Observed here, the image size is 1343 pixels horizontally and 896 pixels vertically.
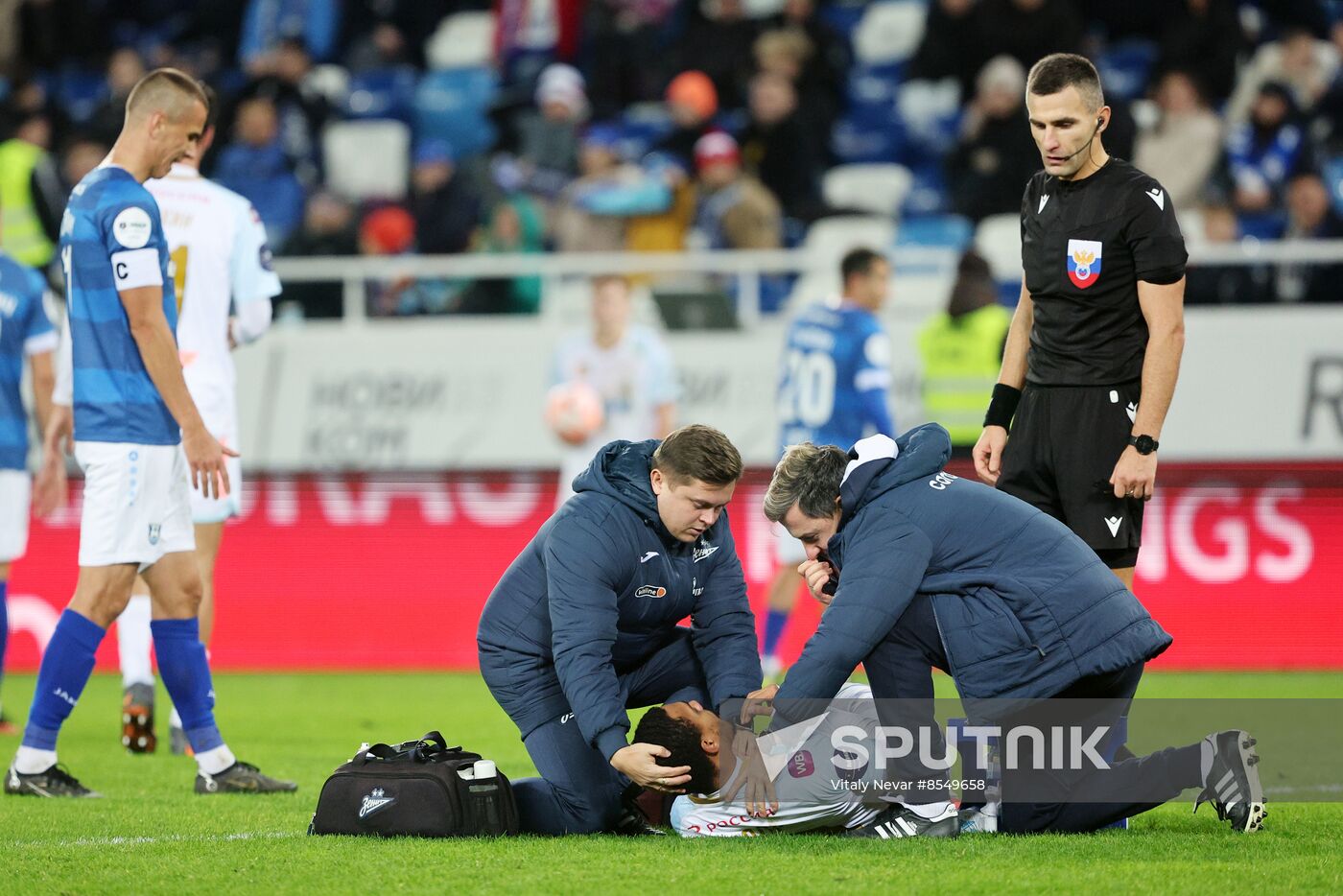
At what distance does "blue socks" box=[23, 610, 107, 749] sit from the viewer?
20.1 feet

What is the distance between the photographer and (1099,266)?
18.8ft

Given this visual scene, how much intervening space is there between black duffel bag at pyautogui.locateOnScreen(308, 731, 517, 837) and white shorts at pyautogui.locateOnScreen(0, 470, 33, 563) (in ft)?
13.0

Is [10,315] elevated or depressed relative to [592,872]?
elevated

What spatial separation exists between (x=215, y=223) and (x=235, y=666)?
15.1ft

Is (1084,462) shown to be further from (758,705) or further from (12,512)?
(12,512)

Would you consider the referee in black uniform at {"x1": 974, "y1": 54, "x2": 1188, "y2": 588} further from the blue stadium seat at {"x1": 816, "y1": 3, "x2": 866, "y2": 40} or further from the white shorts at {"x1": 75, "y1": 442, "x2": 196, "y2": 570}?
the blue stadium seat at {"x1": 816, "y1": 3, "x2": 866, "y2": 40}

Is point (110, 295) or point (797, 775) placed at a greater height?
point (110, 295)

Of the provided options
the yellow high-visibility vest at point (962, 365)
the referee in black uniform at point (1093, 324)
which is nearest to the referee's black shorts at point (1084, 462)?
the referee in black uniform at point (1093, 324)

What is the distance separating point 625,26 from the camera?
55.9ft

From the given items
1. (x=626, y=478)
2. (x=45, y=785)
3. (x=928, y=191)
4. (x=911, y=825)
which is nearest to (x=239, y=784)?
(x=45, y=785)

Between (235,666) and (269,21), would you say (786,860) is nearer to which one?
(235,666)

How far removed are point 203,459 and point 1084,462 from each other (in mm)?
2967

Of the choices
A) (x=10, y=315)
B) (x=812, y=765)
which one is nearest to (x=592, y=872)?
(x=812, y=765)

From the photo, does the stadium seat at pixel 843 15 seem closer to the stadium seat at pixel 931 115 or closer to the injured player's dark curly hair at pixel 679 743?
the stadium seat at pixel 931 115
